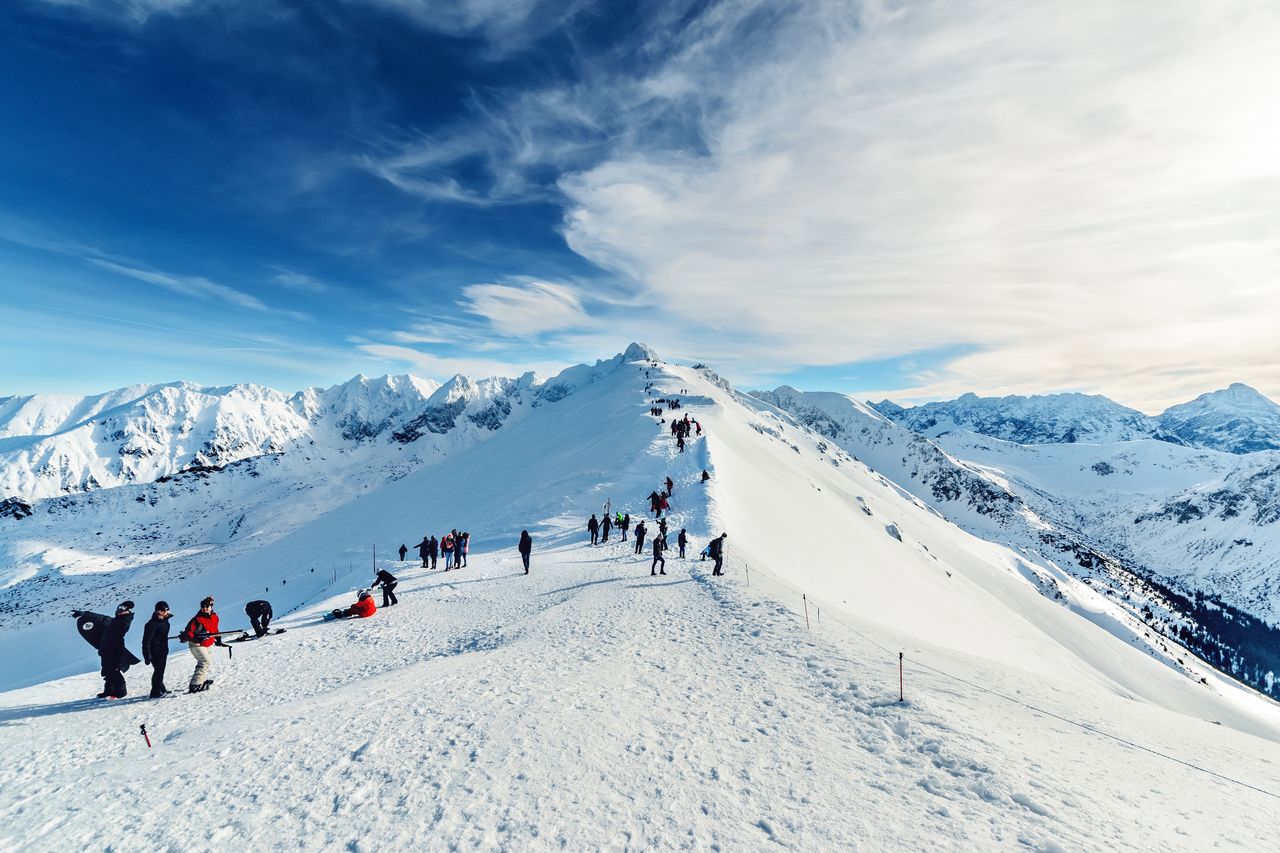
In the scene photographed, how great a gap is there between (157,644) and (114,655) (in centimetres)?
117

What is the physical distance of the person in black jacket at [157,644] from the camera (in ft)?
39.5

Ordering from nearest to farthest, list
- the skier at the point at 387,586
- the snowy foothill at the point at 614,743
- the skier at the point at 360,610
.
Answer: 1. the snowy foothill at the point at 614,743
2. the skier at the point at 360,610
3. the skier at the point at 387,586

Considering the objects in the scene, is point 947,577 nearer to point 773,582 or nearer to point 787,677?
point 773,582

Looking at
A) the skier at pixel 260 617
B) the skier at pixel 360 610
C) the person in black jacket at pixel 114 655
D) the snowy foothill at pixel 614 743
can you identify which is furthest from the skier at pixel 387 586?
the person in black jacket at pixel 114 655

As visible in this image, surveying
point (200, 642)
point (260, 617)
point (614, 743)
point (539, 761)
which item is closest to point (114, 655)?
point (200, 642)

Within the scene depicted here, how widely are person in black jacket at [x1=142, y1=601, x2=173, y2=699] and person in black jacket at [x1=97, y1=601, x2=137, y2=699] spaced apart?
2.02 ft

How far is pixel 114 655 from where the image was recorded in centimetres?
1234

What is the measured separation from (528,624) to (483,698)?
6586 millimetres

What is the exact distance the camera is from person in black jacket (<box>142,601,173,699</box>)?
1204 cm

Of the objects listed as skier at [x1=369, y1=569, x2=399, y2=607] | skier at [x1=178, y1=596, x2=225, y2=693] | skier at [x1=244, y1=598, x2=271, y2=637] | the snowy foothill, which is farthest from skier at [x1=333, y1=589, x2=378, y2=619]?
skier at [x1=178, y1=596, x2=225, y2=693]

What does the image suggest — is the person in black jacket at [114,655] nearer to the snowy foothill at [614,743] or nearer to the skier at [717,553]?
the snowy foothill at [614,743]

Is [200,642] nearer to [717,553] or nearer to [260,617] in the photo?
[260,617]

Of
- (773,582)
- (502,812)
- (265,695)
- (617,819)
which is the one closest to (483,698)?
(502,812)

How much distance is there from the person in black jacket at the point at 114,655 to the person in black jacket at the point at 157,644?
0.62 meters
